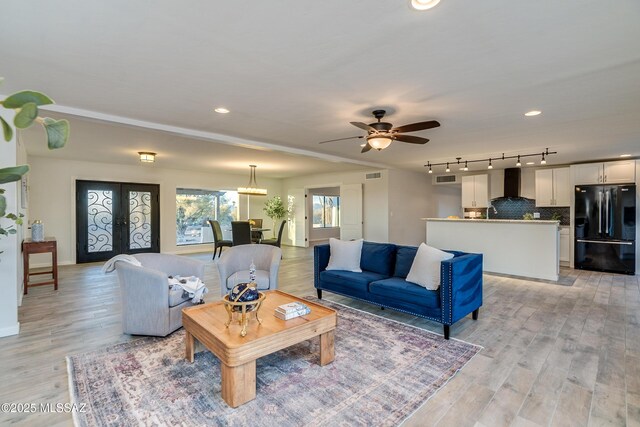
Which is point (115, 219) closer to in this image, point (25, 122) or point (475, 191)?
point (25, 122)

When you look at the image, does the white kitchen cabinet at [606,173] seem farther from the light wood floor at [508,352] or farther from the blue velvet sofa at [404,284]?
the blue velvet sofa at [404,284]

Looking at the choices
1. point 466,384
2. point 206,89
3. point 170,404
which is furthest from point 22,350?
point 466,384

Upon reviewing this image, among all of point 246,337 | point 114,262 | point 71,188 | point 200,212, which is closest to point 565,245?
point 246,337

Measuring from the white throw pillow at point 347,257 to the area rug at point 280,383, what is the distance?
1.21 m

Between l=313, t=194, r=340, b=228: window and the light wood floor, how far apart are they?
280 inches

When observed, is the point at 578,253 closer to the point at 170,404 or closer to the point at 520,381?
the point at 520,381

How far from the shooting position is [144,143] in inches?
207

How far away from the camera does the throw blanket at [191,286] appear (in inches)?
128

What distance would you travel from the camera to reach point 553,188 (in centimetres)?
731

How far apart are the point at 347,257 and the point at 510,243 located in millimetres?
3744

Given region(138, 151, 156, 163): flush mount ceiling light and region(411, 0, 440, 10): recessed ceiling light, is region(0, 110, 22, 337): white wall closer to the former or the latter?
region(138, 151, 156, 163): flush mount ceiling light

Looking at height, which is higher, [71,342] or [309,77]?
[309,77]

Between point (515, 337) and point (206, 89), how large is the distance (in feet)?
12.9

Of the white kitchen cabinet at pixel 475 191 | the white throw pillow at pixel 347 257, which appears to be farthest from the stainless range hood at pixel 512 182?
the white throw pillow at pixel 347 257
